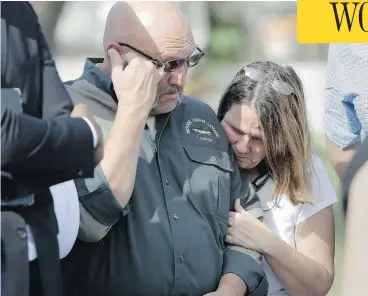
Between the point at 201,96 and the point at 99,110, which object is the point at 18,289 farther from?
the point at 201,96

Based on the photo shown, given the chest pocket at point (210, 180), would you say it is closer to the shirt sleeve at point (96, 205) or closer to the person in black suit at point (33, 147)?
the shirt sleeve at point (96, 205)

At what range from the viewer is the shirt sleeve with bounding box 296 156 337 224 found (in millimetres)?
3105

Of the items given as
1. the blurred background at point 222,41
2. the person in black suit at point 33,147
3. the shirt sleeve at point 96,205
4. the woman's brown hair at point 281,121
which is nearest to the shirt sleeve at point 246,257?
the woman's brown hair at point 281,121

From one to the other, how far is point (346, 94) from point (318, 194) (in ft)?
1.40

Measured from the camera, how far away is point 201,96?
5.66 metres

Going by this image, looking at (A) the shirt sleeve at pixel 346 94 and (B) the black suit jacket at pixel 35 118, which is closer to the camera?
(B) the black suit jacket at pixel 35 118

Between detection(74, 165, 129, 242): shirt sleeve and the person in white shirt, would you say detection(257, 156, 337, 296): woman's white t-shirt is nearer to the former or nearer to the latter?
the person in white shirt

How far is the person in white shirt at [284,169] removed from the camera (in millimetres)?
3043

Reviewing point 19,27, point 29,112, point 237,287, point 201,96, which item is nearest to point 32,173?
point 29,112

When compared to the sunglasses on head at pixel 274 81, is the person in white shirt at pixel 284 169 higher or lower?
lower

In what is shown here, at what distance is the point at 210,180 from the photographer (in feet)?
9.27

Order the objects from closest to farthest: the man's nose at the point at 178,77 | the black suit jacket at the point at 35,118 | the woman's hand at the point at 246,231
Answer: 1. the black suit jacket at the point at 35,118
2. the man's nose at the point at 178,77
3. the woman's hand at the point at 246,231

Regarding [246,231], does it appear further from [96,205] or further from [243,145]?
[96,205]

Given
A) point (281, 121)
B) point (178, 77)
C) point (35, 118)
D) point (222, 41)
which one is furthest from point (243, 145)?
point (222, 41)
